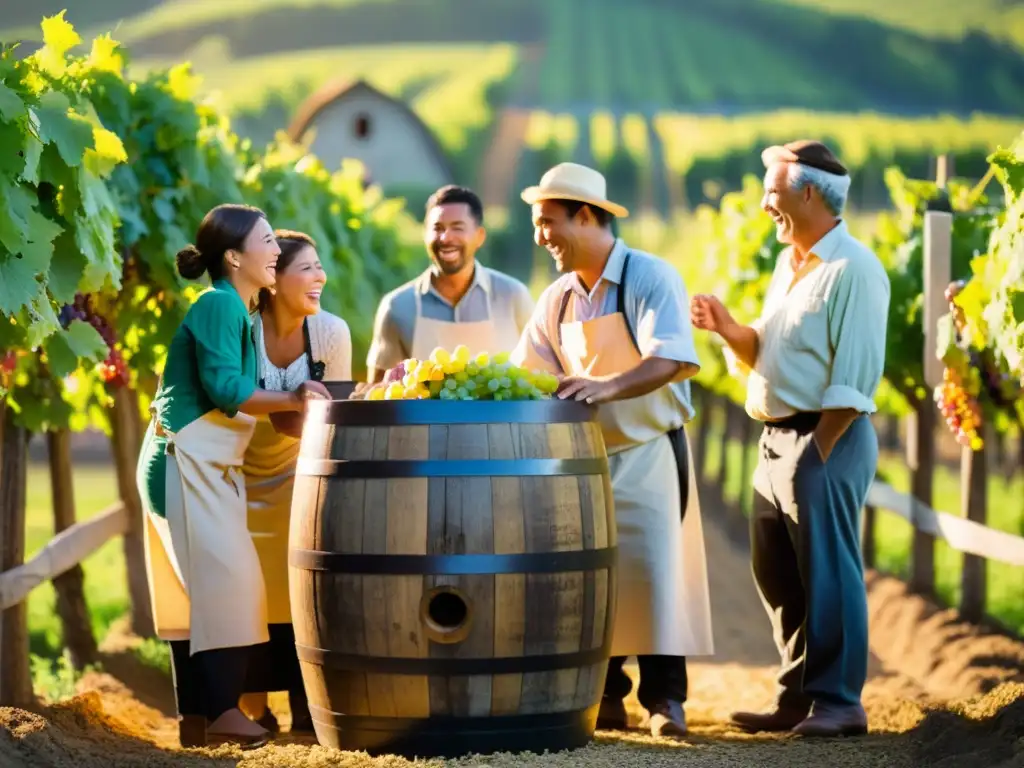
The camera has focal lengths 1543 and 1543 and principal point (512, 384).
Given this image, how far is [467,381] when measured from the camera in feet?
13.8

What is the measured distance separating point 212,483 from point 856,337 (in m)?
→ 2.01

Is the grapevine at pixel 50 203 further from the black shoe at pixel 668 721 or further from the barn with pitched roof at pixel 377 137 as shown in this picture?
the barn with pitched roof at pixel 377 137

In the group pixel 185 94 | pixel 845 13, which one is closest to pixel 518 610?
pixel 185 94

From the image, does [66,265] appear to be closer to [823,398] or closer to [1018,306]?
[823,398]

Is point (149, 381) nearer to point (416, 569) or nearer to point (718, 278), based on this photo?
point (416, 569)

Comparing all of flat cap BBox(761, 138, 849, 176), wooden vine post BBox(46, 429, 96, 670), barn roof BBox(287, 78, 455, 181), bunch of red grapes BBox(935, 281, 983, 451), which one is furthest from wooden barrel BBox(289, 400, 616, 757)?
barn roof BBox(287, 78, 455, 181)

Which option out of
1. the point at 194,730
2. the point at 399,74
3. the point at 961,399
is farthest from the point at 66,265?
the point at 399,74

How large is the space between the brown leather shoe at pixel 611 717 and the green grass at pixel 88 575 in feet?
12.1

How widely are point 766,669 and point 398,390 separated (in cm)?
480

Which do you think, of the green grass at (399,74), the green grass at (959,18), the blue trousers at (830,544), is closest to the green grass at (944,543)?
the blue trousers at (830,544)

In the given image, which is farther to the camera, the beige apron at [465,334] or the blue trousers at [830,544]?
the beige apron at [465,334]

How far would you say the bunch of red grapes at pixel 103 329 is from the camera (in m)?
6.10

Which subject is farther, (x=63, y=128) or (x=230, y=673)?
(x=230, y=673)

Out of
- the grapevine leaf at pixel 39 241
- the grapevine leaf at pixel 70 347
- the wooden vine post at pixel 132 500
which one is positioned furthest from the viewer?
the wooden vine post at pixel 132 500
